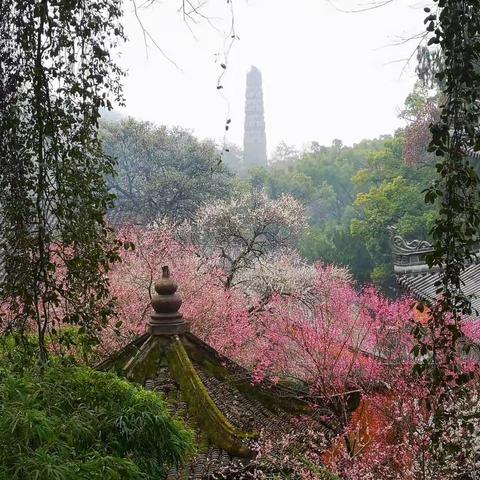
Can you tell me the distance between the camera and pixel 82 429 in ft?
8.41

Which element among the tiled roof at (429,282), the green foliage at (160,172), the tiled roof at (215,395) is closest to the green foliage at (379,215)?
the green foliage at (160,172)

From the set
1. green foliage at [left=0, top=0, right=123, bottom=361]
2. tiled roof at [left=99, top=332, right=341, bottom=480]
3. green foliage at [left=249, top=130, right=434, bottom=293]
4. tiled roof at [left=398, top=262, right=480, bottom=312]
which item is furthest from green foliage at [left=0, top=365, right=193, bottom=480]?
green foliage at [left=249, top=130, right=434, bottom=293]

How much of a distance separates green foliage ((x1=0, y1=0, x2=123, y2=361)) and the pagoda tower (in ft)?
201

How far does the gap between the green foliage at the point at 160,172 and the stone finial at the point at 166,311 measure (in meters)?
24.8

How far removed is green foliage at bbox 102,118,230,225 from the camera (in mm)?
30391

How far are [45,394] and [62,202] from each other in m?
0.89

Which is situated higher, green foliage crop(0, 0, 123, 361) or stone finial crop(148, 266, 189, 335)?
green foliage crop(0, 0, 123, 361)

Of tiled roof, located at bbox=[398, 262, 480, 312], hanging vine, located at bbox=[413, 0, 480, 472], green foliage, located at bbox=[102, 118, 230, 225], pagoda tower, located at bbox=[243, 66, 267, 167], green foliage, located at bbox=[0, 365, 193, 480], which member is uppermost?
pagoda tower, located at bbox=[243, 66, 267, 167]

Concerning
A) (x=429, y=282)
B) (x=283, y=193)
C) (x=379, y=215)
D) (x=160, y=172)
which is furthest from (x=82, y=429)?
(x=160, y=172)

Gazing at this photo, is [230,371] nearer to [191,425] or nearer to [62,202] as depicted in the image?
[191,425]

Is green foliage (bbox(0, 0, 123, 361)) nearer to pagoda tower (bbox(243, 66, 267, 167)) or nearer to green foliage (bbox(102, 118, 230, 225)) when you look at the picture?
green foliage (bbox(102, 118, 230, 225))

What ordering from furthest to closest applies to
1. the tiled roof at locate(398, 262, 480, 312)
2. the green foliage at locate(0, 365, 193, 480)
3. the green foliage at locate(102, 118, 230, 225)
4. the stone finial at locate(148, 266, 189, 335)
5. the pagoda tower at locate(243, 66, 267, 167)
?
1. the pagoda tower at locate(243, 66, 267, 167)
2. the green foliage at locate(102, 118, 230, 225)
3. the tiled roof at locate(398, 262, 480, 312)
4. the stone finial at locate(148, 266, 189, 335)
5. the green foliage at locate(0, 365, 193, 480)

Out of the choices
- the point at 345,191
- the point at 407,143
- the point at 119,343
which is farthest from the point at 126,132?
the point at 119,343

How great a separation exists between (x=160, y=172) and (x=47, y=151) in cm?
3064
